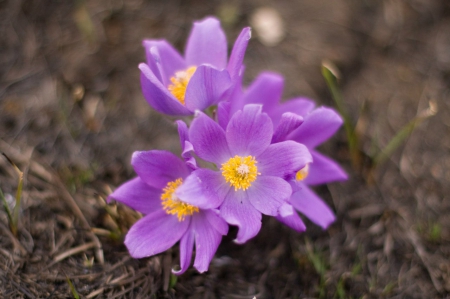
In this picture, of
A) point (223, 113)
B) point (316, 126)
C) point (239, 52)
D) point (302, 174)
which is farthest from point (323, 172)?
point (239, 52)

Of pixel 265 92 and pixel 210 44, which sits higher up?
pixel 210 44

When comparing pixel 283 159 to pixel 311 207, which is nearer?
pixel 283 159

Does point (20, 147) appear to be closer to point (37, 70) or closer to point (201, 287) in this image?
point (37, 70)

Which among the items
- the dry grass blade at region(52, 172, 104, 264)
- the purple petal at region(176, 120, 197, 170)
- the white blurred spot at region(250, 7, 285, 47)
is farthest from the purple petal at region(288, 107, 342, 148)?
the white blurred spot at region(250, 7, 285, 47)

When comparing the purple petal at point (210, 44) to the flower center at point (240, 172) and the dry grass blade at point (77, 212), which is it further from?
the dry grass blade at point (77, 212)

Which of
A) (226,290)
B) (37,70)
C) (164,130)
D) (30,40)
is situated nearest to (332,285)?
(226,290)

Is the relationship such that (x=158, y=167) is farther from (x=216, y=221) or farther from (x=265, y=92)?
(x=265, y=92)
